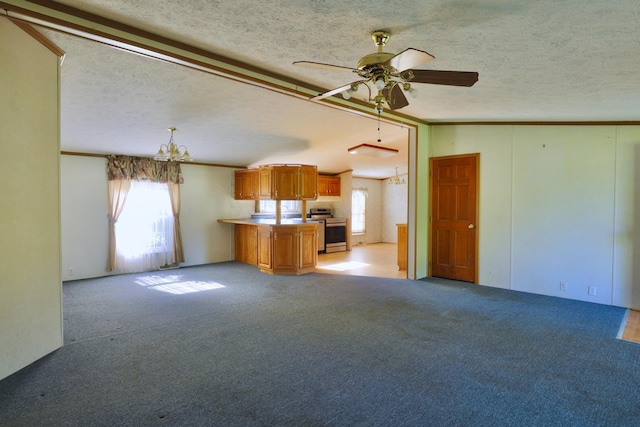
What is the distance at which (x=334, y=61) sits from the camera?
3150 mm

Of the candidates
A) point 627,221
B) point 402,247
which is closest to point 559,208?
point 627,221

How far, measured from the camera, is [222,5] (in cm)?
225

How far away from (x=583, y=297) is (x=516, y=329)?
1.85 meters

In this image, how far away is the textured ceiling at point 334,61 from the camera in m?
2.24

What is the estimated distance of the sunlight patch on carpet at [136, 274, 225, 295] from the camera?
17.0 feet

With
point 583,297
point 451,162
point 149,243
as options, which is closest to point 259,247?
point 149,243

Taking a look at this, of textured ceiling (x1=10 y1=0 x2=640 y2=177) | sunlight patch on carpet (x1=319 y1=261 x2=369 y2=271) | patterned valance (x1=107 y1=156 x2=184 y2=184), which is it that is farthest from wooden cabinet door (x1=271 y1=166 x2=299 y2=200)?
patterned valance (x1=107 y1=156 x2=184 y2=184)

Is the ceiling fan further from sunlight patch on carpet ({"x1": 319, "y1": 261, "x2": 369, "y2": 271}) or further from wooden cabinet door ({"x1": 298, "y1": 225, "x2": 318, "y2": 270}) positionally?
sunlight patch on carpet ({"x1": 319, "y1": 261, "x2": 369, "y2": 271})

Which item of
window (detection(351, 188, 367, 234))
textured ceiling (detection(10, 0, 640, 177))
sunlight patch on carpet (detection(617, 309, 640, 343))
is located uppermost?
textured ceiling (detection(10, 0, 640, 177))

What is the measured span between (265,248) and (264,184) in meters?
1.34

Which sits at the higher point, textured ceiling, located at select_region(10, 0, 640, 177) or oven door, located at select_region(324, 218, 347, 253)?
textured ceiling, located at select_region(10, 0, 640, 177)

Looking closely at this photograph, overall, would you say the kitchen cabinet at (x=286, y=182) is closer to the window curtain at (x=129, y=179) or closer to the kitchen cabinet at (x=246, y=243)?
the kitchen cabinet at (x=246, y=243)

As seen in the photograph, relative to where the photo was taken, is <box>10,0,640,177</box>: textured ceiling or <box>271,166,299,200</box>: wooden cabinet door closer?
<box>10,0,640,177</box>: textured ceiling

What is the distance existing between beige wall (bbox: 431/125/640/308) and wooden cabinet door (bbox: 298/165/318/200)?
2716 millimetres
